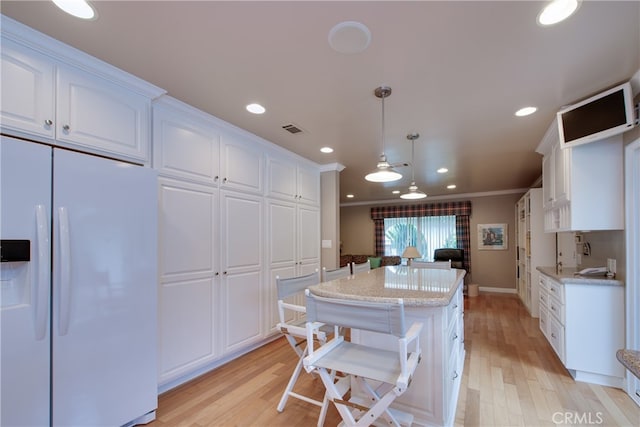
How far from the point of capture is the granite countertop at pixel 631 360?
0.80 meters

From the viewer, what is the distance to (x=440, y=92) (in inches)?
87.4

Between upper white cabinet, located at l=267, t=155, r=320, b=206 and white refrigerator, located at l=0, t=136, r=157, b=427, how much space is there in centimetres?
165

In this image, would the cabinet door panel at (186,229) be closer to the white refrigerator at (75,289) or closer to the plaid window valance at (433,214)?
the white refrigerator at (75,289)

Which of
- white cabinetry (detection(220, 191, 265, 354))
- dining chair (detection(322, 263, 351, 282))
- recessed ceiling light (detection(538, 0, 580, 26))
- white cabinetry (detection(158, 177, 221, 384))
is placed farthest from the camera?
white cabinetry (detection(220, 191, 265, 354))

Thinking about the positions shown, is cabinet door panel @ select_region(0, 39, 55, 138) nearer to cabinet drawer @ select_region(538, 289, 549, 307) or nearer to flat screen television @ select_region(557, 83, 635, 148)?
flat screen television @ select_region(557, 83, 635, 148)

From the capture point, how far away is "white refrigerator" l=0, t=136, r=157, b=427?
1.41m

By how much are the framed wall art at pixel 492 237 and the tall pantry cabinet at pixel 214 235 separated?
5.49 m

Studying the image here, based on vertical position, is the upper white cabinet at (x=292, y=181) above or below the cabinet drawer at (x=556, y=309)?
above

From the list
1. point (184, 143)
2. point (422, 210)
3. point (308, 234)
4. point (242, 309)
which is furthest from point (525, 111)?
point (422, 210)

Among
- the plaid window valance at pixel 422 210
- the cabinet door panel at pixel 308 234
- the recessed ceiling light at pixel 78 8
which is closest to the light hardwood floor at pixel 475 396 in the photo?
the cabinet door panel at pixel 308 234

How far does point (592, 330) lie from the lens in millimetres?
2479

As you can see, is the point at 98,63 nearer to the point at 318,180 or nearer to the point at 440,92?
the point at 440,92

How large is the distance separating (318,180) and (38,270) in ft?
11.0

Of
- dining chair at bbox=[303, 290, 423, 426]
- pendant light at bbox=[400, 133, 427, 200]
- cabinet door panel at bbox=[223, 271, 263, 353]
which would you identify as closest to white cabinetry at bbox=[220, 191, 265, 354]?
cabinet door panel at bbox=[223, 271, 263, 353]
